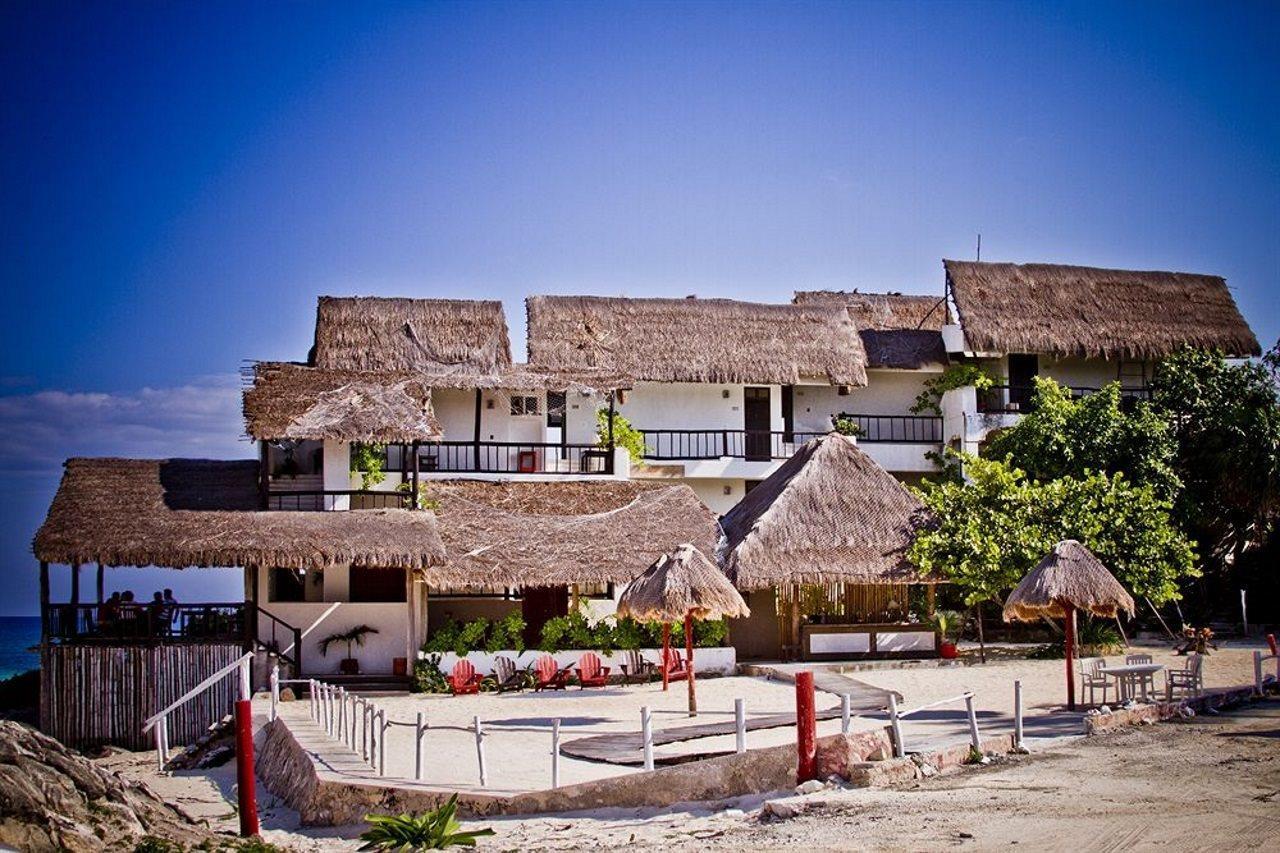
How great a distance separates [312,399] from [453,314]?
746 centimetres

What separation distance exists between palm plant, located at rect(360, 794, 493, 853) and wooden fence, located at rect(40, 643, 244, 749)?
34.2 feet

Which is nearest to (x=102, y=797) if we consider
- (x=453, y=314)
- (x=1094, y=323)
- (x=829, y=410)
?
(x=453, y=314)

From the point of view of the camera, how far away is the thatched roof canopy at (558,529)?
1071 inches

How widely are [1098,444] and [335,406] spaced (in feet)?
50.8

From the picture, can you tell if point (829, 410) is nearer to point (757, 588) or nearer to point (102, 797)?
point (757, 588)

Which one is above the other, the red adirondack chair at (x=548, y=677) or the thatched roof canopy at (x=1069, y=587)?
the thatched roof canopy at (x=1069, y=587)

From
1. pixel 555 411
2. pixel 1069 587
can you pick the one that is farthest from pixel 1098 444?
pixel 555 411

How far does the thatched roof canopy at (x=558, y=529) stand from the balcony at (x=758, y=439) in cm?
400

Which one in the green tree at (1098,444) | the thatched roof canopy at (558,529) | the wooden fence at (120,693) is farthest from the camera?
the green tree at (1098,444)

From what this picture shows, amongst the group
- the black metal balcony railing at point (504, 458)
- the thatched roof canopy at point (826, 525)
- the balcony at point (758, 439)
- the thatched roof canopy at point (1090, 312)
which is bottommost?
the thatched roof canopy at point (826, 525)

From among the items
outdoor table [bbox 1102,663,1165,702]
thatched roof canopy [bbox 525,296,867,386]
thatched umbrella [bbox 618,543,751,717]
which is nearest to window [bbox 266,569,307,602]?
thatched umbrella [bbox 618,543,751,717]

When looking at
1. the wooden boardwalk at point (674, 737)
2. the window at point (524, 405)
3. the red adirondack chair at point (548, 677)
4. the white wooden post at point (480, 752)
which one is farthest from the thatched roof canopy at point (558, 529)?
the white wooden post at point (480, 752)

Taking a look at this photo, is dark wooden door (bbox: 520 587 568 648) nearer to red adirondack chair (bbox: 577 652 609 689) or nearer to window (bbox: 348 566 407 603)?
window (bbox: 348 566 407 603)

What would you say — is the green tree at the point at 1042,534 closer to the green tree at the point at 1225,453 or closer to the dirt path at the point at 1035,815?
the green tree at the point at 1225,453
